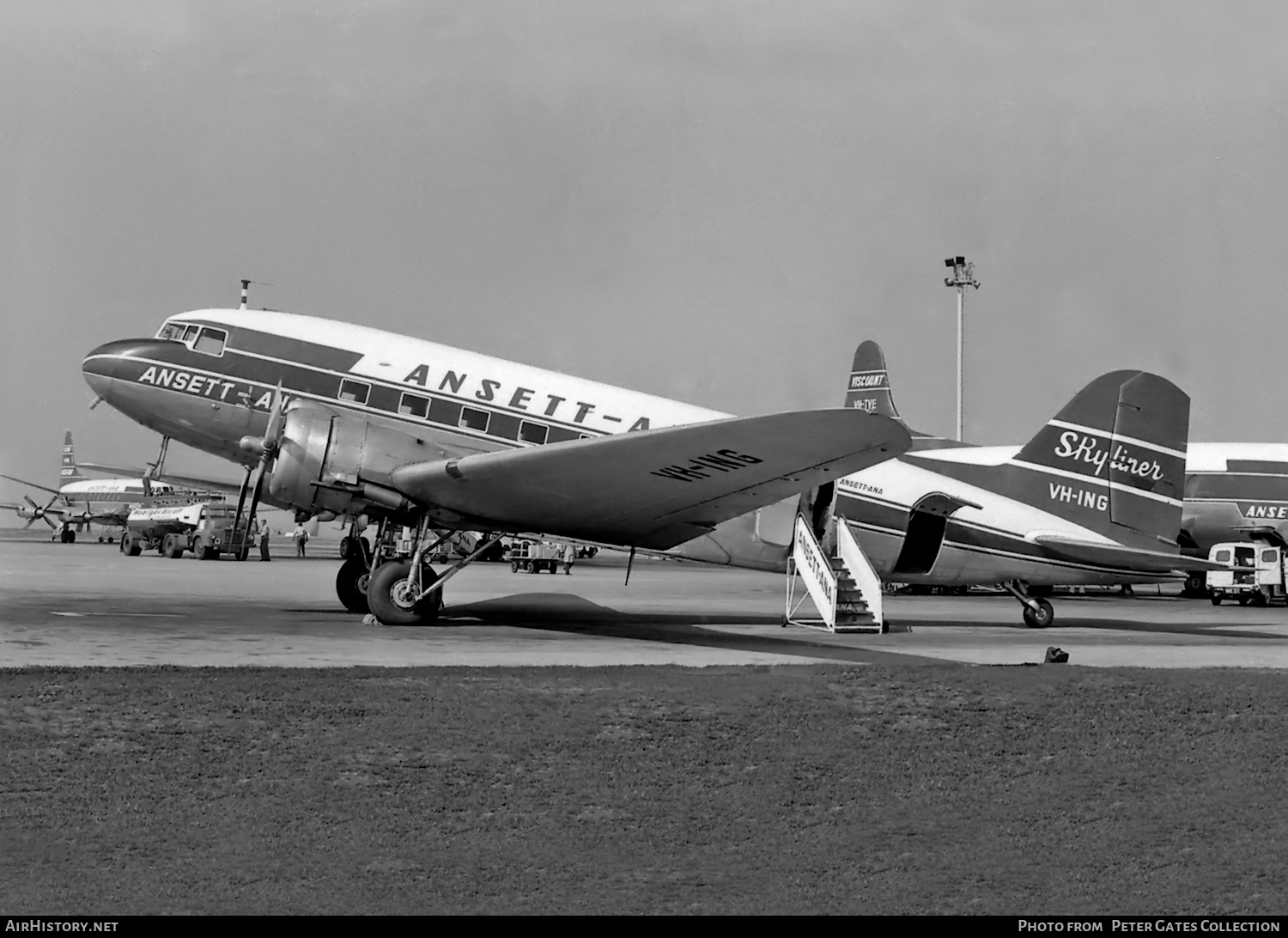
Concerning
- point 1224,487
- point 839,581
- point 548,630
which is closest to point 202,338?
point 548,630

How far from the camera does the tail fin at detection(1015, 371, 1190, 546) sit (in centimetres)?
2153

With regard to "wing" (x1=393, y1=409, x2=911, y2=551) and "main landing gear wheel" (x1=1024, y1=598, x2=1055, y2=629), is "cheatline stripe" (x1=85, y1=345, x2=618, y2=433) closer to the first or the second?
"wing" (x1=393, y1=409, x2=911, y2=551)

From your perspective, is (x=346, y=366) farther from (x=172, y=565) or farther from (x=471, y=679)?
(x=172, y=565)

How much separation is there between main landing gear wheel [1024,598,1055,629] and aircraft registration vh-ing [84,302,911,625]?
15.0 feet

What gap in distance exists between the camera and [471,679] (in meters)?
11.4

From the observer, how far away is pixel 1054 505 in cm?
2158

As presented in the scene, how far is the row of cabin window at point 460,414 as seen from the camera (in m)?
19.1

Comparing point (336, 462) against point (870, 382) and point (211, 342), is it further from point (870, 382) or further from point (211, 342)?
point (870, 382)

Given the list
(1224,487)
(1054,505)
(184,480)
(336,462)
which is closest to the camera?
(336,462)

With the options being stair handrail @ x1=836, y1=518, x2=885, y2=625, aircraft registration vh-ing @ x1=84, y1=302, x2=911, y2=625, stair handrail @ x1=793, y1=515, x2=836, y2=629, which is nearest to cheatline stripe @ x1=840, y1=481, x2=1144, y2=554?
stair handrail @ x1=836, y1=518, x2=885, y2=625

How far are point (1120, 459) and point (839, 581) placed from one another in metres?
6.05

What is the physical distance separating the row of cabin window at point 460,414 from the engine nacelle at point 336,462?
1294 millimetres

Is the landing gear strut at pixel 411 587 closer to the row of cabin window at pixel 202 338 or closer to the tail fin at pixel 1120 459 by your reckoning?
the row of cabin window at pixel 202 338
